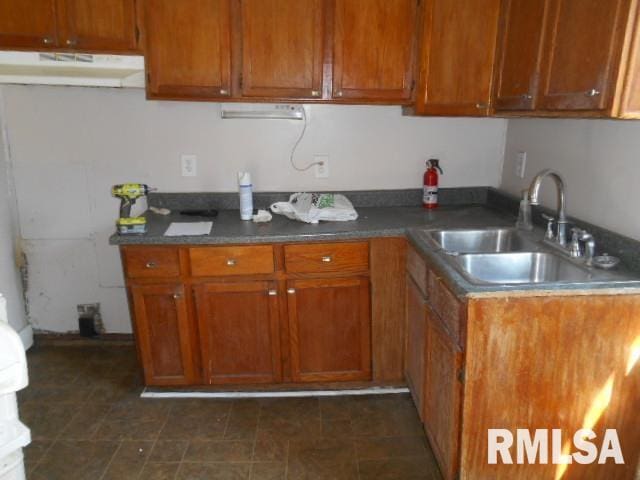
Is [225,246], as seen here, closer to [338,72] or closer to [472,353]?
[338,72]

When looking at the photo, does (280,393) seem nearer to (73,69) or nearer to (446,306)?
(446,306)

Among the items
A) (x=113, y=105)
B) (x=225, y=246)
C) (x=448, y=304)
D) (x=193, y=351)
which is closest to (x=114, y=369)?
(x=193, y=351)

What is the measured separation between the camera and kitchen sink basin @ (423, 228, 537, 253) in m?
2.20

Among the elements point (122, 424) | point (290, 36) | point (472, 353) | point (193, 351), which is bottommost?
point (122, 424)

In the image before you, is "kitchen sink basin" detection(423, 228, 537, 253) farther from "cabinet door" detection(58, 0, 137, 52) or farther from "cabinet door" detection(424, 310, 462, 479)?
"cabinet door" detection(58, 0, 137, 52)

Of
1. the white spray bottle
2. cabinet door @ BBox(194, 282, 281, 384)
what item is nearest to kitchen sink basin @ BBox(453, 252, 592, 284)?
cabinet door @ BBox(194, 282, 281, 384)

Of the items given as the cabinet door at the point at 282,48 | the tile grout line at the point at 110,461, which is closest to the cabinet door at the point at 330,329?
the tile grout line at the point at 110,461

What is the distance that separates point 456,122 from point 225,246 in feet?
4.94

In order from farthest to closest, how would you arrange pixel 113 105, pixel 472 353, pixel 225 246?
pixel 113 105 < pixel 225 246 < pixel 472 353

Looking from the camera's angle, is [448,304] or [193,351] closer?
[448,304]

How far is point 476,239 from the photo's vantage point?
7.36 ft

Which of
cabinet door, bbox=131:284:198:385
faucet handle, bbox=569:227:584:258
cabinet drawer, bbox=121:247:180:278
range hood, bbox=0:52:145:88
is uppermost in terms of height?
range hood, bbox=0:52:145:88

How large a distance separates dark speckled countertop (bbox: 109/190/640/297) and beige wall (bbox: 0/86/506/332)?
213 mm

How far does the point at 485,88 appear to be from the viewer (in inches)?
89.0
